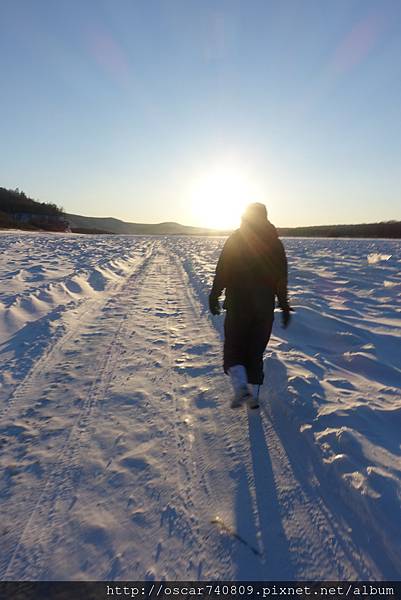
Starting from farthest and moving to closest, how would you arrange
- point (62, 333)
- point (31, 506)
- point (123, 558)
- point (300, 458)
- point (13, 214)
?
point (13, 214) < point (62, 333) < point (300, 458) < point (31, 506) < point (123, 558)

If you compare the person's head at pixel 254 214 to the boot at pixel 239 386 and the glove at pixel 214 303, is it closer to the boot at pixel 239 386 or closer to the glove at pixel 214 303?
the glove at pixel 214 303

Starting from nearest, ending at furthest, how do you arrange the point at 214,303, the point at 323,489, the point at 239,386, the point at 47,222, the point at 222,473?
A: 1. the point at 323,489
2. the point at 222,473
3. the point at 239,386
4. the point at 214,303
5. the point at 47,222

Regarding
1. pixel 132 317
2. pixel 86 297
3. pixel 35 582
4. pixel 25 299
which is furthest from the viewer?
pixel 86 297

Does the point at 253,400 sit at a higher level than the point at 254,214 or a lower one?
lower

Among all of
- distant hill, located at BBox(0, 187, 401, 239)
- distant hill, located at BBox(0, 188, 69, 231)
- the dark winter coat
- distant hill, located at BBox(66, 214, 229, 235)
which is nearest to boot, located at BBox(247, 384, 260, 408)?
the dark winter coat

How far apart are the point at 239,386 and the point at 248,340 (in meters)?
0.46

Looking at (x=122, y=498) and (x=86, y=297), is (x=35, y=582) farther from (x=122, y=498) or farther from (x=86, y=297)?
(x=86, y=297)

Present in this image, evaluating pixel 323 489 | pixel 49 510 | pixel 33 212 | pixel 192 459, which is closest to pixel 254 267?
pixel 192 459

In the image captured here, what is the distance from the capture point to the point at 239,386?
11.1 feet

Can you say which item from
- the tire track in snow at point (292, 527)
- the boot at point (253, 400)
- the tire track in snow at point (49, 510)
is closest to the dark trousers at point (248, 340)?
the boot at point (253, 400)

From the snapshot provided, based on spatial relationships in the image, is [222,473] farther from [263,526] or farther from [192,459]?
[263,526]

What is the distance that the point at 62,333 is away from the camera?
5.57 meters

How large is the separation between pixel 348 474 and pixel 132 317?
4916 mm

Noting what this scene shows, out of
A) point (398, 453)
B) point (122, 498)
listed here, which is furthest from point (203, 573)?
point (398, 453)
